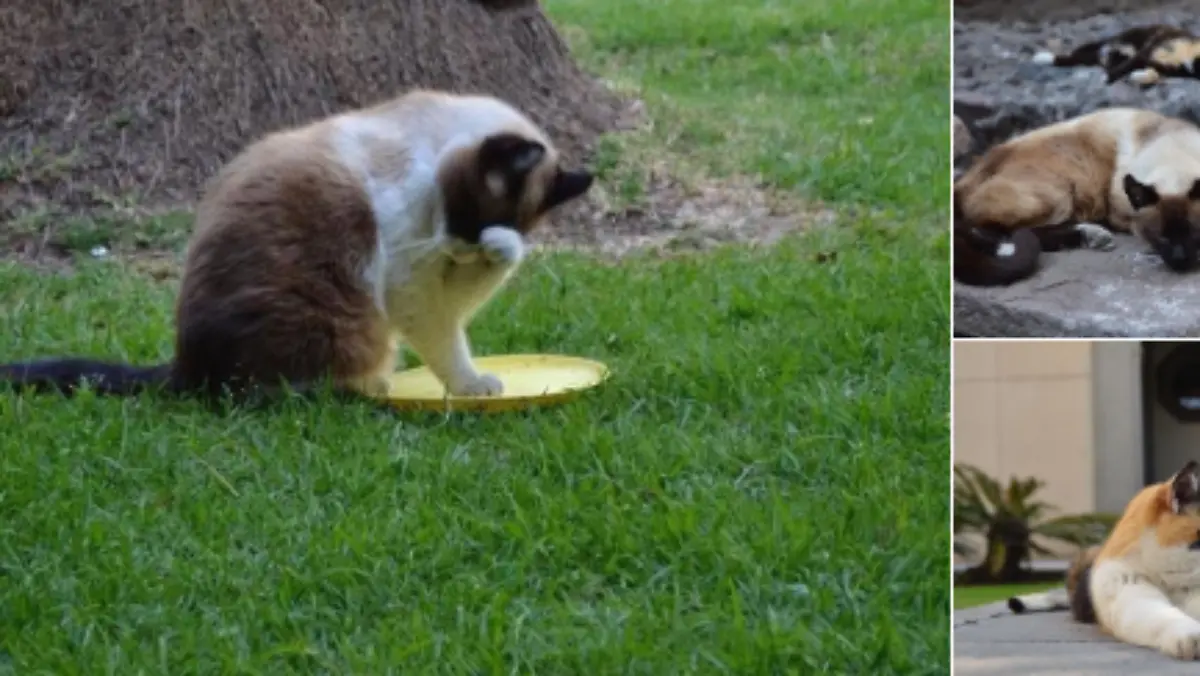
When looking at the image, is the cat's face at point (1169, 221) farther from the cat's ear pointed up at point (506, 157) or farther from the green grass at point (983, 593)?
A: the cat's ear pointed up at point (506, 157)

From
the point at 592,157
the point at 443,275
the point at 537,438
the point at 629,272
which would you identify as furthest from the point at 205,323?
the point at 592,157

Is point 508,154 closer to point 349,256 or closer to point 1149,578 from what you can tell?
point 349,256

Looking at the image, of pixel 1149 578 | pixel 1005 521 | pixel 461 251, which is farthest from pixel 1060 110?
pixel 461 251

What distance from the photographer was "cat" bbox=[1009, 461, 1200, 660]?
2.64m

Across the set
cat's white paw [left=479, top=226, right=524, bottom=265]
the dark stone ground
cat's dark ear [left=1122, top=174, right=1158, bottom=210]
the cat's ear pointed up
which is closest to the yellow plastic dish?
cat's white paw [left=479, top=226, right=524, bottom=265]

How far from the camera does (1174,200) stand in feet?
7.98

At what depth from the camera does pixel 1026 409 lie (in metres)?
2.47

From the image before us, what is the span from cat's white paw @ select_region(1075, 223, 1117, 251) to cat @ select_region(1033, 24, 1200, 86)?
0.75 ft

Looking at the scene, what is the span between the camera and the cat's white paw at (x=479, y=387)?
551cm

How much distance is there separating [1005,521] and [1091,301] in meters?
0.36

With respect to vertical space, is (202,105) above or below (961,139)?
below

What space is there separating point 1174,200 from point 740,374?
3128 mm

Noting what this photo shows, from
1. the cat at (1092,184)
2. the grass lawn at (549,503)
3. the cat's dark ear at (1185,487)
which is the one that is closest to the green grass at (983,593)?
the cat's dark ear at (1185,487)

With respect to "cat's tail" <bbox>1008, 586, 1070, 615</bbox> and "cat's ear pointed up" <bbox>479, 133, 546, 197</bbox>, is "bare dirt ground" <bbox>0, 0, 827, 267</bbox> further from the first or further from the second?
"cat's tail" <bbox>1008, 586, 1070, 615</bbox>
